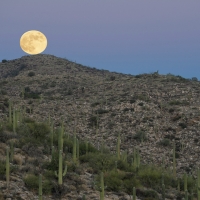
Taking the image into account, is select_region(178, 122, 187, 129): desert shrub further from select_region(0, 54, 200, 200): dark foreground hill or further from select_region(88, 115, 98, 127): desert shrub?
select_region(88, 115, 98, 127): desert shrub

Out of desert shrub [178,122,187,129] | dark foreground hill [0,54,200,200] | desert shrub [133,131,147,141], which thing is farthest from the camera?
desert shrub [178,122,187,129]

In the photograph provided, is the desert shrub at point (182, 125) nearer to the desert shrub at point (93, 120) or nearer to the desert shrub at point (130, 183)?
the desert shrub at point (93, 120)

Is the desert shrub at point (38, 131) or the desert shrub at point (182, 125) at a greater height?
the desert shrub at point (38, 131)

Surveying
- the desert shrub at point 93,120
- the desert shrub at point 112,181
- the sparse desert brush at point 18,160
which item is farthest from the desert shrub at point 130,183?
the desert shrub at point 93,120

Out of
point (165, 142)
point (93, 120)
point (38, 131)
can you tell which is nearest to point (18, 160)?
point (38, 131)

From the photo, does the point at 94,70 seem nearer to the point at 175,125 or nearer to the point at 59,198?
the point at 175,125

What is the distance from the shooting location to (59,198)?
462 inches

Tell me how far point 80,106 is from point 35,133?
62.1 ft

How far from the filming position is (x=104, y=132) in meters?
29.5

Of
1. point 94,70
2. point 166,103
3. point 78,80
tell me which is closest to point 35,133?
point 166,103

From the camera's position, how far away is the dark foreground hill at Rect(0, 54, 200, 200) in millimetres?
13180

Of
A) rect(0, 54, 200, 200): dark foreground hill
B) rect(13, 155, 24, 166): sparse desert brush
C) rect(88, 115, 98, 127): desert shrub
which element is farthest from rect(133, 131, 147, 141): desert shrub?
rect(13, 155, 24, 166): sparse desert brush

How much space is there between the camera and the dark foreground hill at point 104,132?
1318 centimetres

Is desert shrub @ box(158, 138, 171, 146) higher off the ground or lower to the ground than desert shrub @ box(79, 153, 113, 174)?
lower
